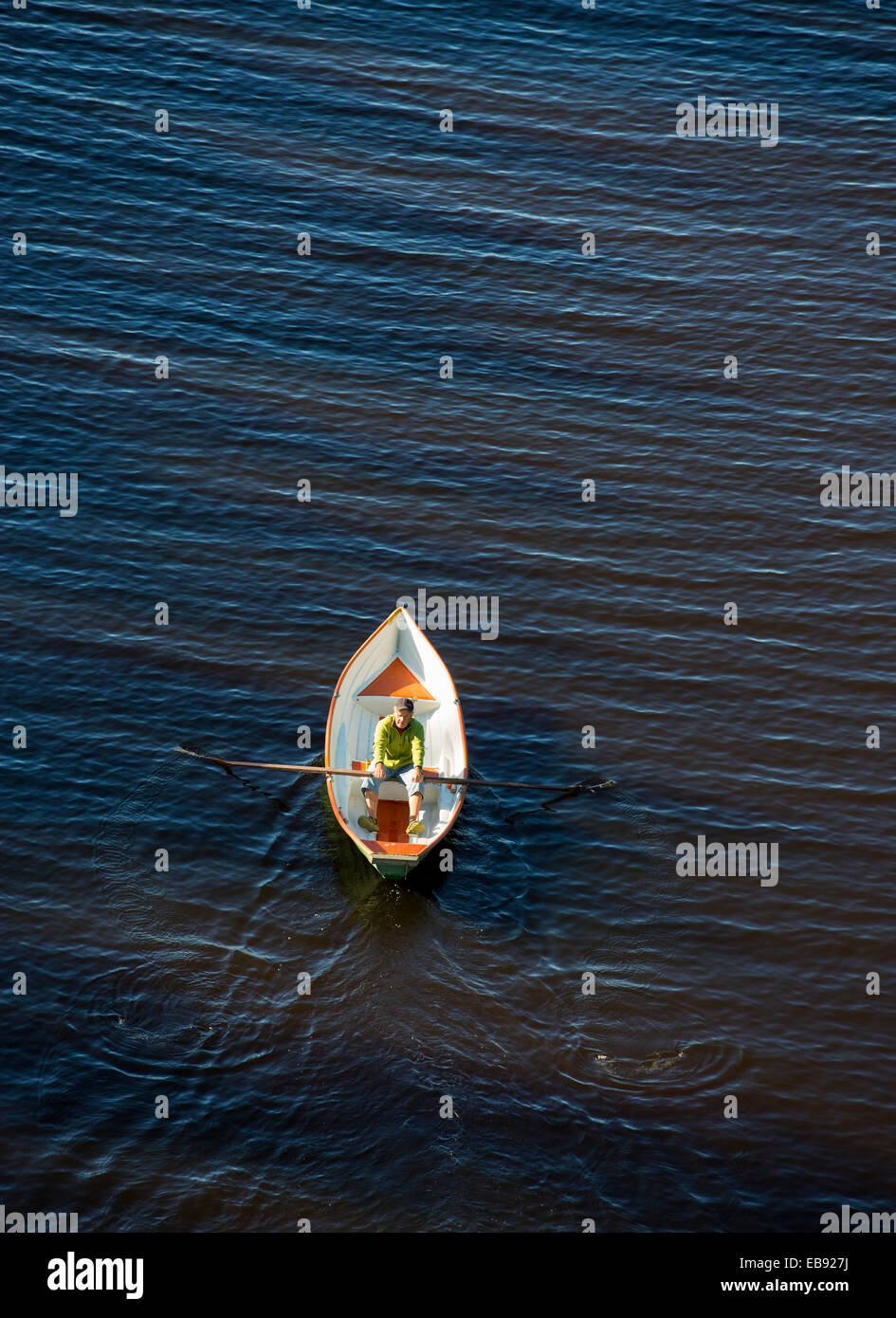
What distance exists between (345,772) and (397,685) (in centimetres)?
277

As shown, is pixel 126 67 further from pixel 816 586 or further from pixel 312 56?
pixel 816 586

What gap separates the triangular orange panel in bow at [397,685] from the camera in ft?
84.9

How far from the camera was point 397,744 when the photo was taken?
2411 centimetres

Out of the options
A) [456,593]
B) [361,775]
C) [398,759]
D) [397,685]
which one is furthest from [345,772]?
[456,593]

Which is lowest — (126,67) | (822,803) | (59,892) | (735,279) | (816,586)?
(59,892)

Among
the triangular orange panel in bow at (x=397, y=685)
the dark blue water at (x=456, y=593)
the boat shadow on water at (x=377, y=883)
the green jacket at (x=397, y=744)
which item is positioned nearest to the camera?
the dark blue water at (x=456, y=593)

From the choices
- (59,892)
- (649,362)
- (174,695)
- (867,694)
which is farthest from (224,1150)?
(649,362)

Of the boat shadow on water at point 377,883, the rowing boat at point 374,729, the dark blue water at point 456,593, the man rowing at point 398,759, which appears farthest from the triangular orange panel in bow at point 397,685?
the boat shadow on water at point 377,883

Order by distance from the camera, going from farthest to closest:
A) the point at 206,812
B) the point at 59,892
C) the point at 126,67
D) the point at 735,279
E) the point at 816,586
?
the point at 126,67 < the point at 735,279 < the point at 816,586 < the point at 206,812 < the point at 59,892

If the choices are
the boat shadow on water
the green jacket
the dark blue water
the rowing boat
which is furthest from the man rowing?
the dark blue water

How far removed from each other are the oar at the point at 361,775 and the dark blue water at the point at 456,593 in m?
0.31

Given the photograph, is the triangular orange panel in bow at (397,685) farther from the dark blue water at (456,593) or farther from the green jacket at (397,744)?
the green jacket at (397,744)

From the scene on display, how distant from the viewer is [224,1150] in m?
19.2

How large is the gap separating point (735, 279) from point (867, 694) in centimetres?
1536
